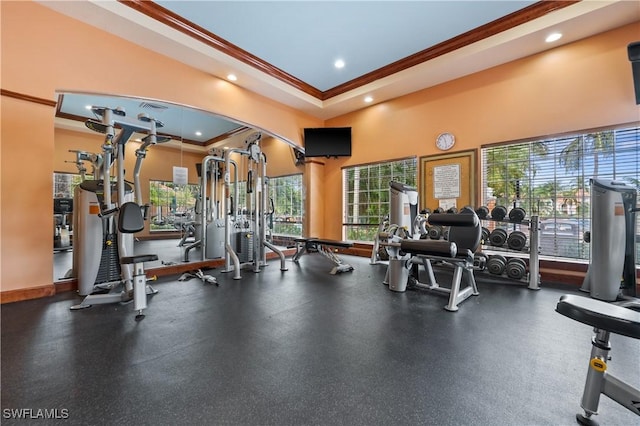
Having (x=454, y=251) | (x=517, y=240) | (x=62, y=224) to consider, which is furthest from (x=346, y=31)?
(x=62, y=224)

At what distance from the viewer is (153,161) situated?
4.15m

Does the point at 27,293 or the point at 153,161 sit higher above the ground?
the point at 153,161

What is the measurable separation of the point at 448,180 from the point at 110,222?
5132 mm

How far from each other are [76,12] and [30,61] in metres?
0.80

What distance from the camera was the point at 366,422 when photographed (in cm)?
118

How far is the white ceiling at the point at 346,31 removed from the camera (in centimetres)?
320

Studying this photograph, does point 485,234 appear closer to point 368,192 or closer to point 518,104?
point 518,104

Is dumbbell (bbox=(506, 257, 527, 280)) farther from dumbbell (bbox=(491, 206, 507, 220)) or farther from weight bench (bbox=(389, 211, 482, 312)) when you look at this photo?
weight bench (bbox=(389, 211, 482, 312))

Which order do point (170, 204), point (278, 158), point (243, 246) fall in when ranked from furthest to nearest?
point (278, 158), point (243, 246), point (170, 204)

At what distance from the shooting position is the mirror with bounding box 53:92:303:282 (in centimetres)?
316

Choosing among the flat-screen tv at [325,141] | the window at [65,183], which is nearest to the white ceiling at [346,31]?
the flat-screen tv at [325,141]

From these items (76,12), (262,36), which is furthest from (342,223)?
(76,12)

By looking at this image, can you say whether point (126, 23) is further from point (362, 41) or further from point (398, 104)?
point (398, 104)

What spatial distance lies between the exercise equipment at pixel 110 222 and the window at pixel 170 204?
0.95 m
